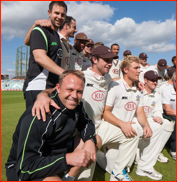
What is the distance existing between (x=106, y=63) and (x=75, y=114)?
143cm

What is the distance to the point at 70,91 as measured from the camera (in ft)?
6.26

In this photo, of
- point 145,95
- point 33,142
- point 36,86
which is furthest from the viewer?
point 145,95

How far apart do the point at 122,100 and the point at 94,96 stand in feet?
2.04

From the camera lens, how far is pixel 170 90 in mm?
4355

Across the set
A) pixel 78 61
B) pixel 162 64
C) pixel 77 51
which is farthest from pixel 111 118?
pixel 162 64

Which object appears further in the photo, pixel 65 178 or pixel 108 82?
pixel 108 82

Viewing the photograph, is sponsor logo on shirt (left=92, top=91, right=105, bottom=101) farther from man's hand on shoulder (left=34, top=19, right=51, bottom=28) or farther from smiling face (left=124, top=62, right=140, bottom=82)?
man's hand on shoulder (left=34, top=19, right=51, bottom=28)

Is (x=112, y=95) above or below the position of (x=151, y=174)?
above

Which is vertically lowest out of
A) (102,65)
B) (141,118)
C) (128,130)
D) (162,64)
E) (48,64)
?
(128,130)

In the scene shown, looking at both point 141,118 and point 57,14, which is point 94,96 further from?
point 57,14

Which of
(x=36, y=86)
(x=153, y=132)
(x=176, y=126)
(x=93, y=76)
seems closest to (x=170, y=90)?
(x=176, y=126)

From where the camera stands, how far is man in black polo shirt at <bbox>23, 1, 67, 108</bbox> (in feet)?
7.09

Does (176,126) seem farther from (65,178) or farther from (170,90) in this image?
(65,178)

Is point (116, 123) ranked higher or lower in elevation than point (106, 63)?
lower
